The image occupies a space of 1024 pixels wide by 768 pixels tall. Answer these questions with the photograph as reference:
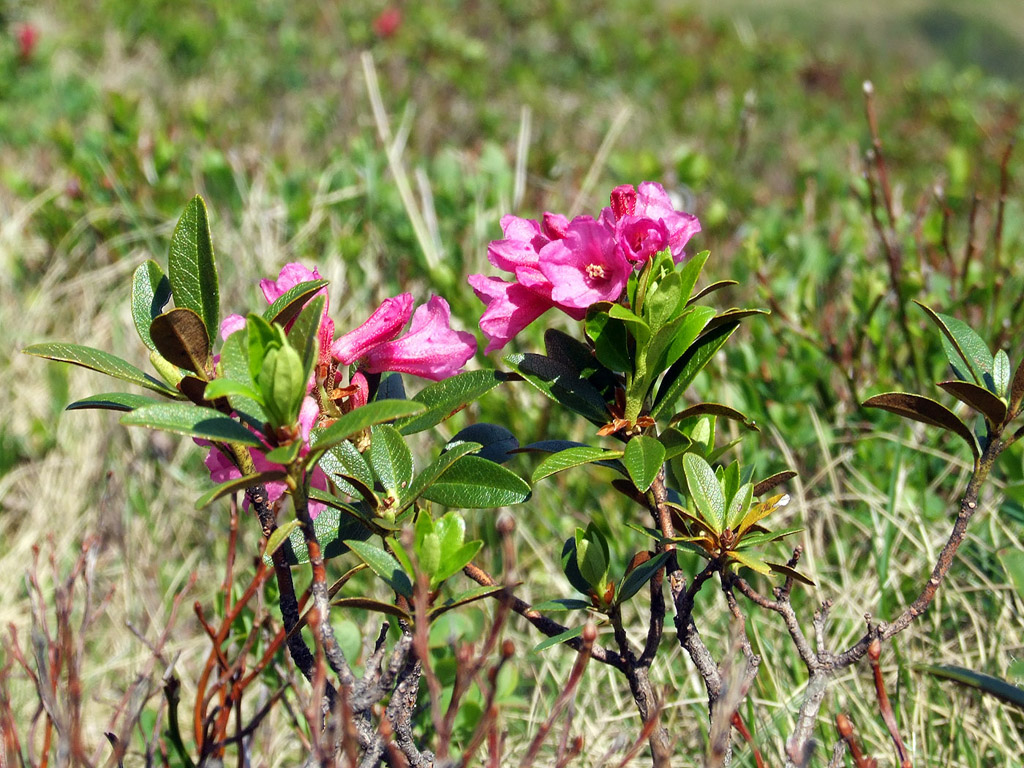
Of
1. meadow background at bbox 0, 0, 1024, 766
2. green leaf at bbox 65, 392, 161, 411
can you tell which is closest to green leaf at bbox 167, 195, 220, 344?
green leaf at bbox 65, 392, 161, 411

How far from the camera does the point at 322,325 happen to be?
3.55 feet

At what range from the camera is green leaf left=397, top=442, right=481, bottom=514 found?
39.5 inches

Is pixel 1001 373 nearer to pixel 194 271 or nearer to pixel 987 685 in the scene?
pixel 987 685

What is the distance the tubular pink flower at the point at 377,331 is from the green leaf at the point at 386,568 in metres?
0.23

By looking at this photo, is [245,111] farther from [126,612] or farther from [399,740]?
[399,740]

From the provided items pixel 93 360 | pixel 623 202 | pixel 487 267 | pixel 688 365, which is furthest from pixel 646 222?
pixel 487 267

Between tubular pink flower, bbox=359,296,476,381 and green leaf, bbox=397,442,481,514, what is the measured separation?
14cm

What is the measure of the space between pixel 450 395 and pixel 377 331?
12 centimetres

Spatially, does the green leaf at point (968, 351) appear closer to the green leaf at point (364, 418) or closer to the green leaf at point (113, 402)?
the green leaf at point (364, 418)

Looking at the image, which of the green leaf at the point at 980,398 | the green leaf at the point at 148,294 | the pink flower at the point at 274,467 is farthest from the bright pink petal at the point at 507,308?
the green leaf at the point at 980,398

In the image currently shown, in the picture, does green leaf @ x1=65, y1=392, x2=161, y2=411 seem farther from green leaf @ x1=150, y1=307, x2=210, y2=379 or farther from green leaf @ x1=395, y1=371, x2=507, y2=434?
green leaf @ x1=395, y1=371, x2=507, y2=434

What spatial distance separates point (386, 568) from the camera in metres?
0.99

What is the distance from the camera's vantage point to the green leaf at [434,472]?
3.29ft

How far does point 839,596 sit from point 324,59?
5.32m
